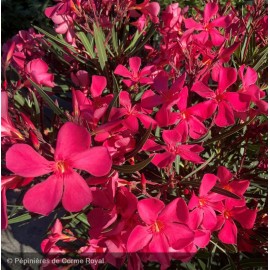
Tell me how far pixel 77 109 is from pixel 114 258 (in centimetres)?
35

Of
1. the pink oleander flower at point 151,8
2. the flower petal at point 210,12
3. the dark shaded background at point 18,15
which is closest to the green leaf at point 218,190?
the flower petal at point 210,12

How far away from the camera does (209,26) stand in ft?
3.76

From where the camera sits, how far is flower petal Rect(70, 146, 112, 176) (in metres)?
0.67

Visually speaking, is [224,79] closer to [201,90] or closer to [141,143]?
[201,90]

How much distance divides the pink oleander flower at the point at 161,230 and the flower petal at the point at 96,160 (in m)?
0.10

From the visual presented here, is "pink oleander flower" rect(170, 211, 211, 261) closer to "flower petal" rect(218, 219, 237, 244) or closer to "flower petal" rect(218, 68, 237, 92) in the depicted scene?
"flower petal" rect(218, 219, 237, 244)

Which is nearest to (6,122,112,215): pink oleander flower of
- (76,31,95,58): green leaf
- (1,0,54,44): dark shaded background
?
(76,31,95,58): green leaf

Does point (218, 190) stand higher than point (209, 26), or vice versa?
point (209, 26)

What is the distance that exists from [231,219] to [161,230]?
218mm

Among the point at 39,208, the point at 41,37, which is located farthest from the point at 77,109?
the point at 41,37

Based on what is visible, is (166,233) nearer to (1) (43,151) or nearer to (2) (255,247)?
(1) (43,151)

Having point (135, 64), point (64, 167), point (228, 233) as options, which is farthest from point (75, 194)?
point (135, 64)

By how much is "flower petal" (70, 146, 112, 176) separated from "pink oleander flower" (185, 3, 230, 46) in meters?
0.56

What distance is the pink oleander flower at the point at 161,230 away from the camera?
72 cm
